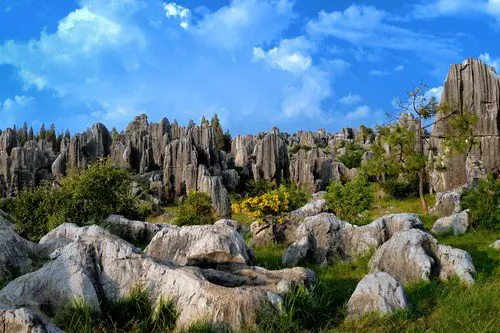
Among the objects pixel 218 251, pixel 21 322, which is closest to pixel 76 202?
pixel 218 251

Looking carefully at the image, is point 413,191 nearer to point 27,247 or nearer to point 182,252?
point 182,252

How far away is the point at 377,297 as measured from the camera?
8273 mm

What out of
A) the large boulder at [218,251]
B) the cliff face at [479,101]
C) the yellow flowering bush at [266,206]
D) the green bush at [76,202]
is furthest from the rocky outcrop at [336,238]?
the cliff face at [479,101]

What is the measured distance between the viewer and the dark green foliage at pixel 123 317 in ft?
23.5

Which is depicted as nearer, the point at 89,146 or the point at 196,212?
the point at 196,212

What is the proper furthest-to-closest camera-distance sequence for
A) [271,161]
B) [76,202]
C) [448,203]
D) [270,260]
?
[271,161] < [448,203] < [76,202] < [270,260]

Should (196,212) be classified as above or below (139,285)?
above

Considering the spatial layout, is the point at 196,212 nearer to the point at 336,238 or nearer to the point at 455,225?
the point at 336,238

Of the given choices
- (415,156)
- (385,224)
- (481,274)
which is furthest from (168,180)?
(481,274)

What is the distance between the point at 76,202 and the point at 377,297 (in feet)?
55.7

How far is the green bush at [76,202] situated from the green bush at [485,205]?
14.8 m

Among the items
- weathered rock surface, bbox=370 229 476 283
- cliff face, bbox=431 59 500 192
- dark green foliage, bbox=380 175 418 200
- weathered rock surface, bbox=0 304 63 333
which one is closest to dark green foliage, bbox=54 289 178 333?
weathered rock surface, bbox=0 304 63 333

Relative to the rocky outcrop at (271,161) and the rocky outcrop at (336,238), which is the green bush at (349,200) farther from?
the rocky outcrop at (271,161)

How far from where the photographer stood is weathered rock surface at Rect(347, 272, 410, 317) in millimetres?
8125
